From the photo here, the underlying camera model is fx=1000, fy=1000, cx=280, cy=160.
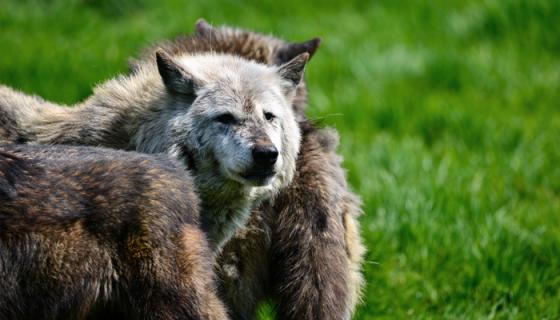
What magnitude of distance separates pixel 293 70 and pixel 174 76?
85cm

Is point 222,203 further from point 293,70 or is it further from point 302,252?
point 293,70

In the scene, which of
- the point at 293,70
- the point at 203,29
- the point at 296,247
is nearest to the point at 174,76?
the point at 293,70

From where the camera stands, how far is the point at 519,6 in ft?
41.1

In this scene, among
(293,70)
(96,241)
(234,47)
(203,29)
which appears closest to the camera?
(96,241)

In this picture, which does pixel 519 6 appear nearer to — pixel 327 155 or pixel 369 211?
pixel 369 211

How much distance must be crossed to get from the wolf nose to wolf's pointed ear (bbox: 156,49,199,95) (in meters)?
0.61

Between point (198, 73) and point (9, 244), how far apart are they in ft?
7.26

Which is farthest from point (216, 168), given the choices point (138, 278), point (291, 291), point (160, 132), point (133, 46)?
point (133, 46)

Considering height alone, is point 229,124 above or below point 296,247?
above

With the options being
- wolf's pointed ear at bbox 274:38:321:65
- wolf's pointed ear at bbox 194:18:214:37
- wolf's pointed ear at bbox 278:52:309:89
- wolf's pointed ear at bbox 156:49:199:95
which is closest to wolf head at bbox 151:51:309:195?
wolf's pointed ear at bbox 156:49:199:95

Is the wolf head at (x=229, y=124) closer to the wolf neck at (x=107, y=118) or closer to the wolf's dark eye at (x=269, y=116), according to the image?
the wolf's dark eye at (x=269, y=116)

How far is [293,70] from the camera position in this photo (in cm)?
625

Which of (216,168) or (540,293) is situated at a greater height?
(216,168)

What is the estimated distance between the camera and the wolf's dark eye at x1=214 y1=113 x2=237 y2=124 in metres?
5.76
